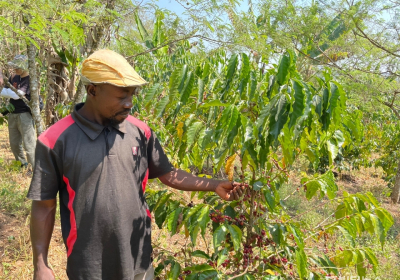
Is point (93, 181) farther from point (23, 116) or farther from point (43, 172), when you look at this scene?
point (23, 116)

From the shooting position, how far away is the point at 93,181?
4.00ft

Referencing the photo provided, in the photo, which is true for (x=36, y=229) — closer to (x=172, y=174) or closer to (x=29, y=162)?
(x=172, y=174)

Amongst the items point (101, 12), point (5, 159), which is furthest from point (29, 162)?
point (101, 12)

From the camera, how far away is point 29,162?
4.41 m

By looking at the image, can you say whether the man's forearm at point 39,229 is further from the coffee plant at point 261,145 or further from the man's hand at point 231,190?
the man's hand at point 231,190

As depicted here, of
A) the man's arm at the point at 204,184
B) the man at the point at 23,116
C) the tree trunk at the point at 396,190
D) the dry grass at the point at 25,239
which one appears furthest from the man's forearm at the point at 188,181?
the tree trunk at the point at 396,190

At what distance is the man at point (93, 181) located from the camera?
119 cm

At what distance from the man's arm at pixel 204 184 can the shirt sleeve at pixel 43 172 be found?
52 cm

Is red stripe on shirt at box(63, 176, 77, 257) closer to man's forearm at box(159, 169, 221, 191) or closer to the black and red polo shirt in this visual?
the black and red polo shirt

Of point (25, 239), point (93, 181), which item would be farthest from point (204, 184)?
point (25, 239)

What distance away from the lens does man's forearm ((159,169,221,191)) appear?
1.48 meters

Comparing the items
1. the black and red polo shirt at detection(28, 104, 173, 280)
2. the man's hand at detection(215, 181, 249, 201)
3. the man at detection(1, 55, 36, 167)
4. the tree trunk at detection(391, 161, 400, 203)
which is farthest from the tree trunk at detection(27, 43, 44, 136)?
the tree trunk at detection(391, 161, 400, 203)

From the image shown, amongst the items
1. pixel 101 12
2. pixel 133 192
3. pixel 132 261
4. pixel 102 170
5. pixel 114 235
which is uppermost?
pixel 101 12

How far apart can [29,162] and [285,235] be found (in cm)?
408
